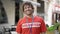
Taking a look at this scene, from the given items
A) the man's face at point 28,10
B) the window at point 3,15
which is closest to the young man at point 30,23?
the man's face at point 28,10

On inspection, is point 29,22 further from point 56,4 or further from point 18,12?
point 18,12

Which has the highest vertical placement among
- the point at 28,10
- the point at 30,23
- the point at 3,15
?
the point at 28,10

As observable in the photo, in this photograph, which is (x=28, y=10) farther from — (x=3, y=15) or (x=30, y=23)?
(x=3, y=15)

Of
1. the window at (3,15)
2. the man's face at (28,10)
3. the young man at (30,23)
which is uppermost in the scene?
the man's face at (28,10)

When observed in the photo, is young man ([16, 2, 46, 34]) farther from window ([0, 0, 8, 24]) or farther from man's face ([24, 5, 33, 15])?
window ([0, 0, 8, 24])

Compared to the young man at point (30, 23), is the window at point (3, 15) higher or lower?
lower

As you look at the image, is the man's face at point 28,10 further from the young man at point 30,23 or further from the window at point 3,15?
the window at point 3,15

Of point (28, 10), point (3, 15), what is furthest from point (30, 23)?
point (3, 15)

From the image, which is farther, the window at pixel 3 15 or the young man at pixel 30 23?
the window at pixel 3 15

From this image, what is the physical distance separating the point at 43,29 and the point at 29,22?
0.31m

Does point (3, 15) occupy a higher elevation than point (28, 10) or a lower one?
lower

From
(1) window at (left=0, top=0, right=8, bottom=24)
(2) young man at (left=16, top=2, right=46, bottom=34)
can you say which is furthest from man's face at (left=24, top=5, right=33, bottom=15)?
(1) window at (left=0, top=0, right=8, bottom=24)

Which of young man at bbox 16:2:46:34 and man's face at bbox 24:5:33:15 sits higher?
man's face at bbox 24:5:33:15

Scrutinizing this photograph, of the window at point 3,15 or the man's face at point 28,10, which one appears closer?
the man's face at point 28,10
